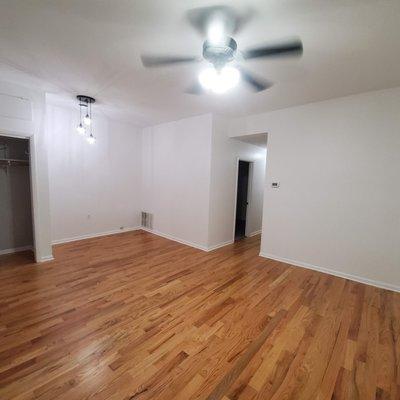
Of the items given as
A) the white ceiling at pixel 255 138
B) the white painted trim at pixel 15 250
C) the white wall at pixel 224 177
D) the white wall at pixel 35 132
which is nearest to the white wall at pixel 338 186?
the white ceiling at pixel 255 138

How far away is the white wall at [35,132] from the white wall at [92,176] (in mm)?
980

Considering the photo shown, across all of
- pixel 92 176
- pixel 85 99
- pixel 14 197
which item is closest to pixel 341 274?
pixel 85 99

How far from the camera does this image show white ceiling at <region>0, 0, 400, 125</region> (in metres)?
1.59

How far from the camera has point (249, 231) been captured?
562cm

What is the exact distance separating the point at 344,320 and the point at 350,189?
1855mm

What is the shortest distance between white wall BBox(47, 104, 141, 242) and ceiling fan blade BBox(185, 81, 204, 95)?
9.10 ft

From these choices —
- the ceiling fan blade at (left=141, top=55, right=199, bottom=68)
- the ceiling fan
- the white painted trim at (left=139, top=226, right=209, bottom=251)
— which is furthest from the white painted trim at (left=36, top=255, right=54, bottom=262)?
the ceiling fan

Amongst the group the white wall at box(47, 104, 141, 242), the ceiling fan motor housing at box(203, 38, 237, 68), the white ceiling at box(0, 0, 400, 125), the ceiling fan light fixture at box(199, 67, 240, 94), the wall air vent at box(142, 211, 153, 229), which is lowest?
the wall air vent at box(142, 211, 153, 229)

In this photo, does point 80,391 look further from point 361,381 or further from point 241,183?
point 241,183

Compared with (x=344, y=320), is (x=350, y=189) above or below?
above

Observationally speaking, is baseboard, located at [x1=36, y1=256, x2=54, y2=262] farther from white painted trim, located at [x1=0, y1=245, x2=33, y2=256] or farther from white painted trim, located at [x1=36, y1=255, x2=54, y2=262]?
white painted trim, located at [x1=0, y1=245, x2=33, y2=256]

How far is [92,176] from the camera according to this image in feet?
16.2

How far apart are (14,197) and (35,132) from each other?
150cm

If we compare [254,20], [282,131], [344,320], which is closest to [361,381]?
[344,320]
